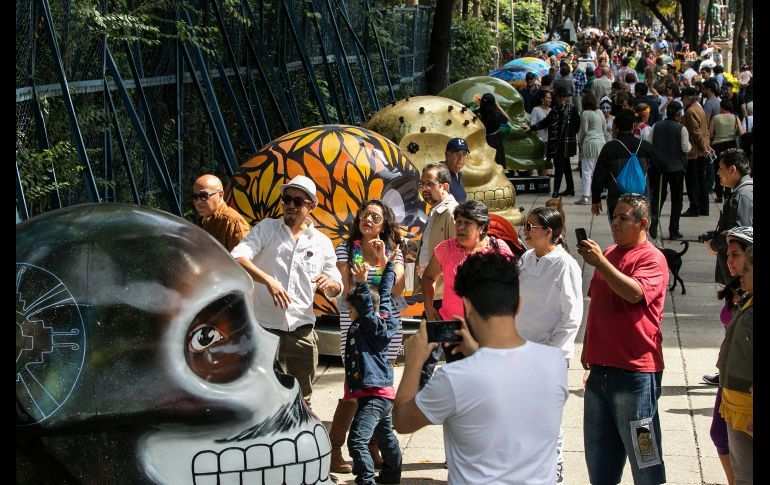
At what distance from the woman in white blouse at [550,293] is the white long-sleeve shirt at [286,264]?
3.79 feet

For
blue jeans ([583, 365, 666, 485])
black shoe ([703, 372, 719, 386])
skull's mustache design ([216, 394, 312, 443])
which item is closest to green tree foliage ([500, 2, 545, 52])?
black shoe ([703, 372, 719, 386])

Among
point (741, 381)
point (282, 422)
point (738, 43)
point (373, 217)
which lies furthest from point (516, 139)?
point (738, 43)

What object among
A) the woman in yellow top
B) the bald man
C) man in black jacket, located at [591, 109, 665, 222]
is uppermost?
the bald man

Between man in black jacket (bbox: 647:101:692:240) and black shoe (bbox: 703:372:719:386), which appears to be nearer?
black shoe (bbox: 703:372:719:386)

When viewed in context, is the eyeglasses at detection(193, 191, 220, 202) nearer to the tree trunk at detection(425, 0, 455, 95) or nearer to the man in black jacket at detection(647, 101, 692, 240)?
the man in black jacket at detection(647, 101, 692, 240)

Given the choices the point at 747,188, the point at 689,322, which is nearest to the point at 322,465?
the point at 747,188

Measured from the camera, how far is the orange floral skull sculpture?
9242mm

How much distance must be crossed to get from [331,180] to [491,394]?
558 centimetres

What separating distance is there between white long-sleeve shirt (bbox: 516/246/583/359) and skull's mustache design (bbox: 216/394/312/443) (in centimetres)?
243

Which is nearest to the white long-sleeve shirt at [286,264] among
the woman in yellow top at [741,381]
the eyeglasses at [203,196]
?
the eyeglasses at [203,196]

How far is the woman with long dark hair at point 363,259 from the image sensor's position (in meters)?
7.04

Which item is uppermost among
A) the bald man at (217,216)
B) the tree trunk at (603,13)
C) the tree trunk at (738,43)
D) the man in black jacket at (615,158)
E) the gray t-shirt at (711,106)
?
the bald man at (217,216)

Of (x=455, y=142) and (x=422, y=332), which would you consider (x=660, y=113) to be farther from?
(x=422, y=332)

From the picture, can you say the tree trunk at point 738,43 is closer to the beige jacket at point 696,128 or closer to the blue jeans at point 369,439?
the beige jacket at point 696,128
